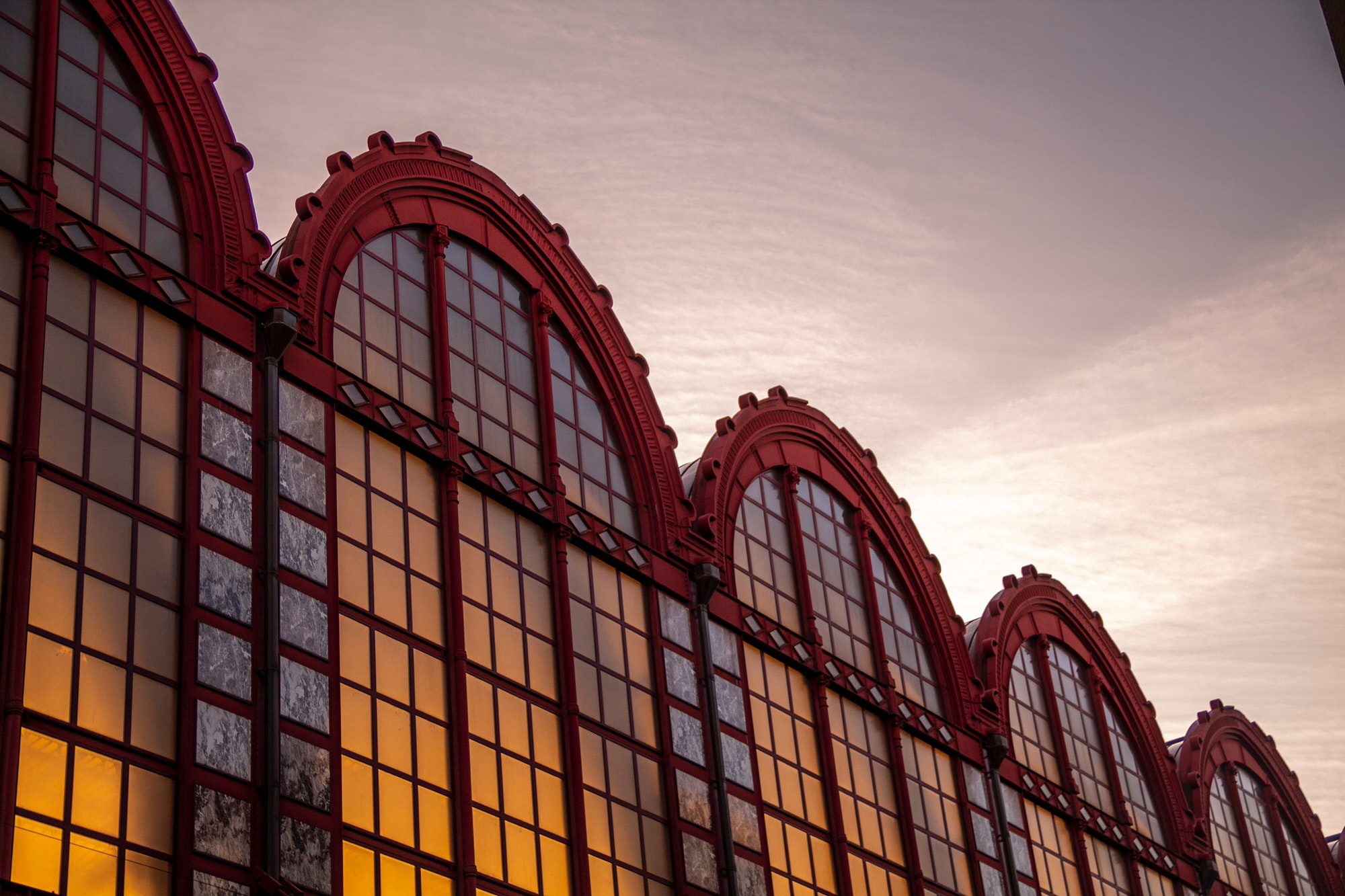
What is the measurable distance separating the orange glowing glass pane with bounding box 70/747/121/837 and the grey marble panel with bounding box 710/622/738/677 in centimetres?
1747

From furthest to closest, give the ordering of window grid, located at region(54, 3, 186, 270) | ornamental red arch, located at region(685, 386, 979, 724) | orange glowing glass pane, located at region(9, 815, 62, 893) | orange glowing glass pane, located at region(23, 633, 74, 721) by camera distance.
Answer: ornamental red arch, located at region(685, 386, 979, 724) < window grid, located at region(54, 3, 186, 270) < orange glowing glass pane, located at region(23, 633, 74, 721) < orange glowing glass pane, located at region(9, 815, 62, 893)

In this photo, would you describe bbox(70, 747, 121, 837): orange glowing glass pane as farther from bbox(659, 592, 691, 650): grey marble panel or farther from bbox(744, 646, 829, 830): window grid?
bbox(744, 646, 829, 830): window grid

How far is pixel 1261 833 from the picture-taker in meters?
65.2

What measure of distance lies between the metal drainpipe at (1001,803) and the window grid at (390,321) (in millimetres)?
21492

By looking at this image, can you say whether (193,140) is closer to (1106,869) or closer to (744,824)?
(744,824)

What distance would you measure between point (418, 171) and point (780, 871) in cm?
1709

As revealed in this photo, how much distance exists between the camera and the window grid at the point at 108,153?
30297 millimetres

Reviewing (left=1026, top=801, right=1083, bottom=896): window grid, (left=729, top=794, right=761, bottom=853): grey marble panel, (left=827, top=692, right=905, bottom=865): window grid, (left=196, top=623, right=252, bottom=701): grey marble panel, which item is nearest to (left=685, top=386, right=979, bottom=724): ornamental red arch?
(left=1026, top=801, right=1083, bottom=896): window grid

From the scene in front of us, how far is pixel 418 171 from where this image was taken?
125 feet

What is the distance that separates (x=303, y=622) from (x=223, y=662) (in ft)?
7.16

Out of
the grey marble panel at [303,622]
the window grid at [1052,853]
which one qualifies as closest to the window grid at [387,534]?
the grey marble panel at [303,622]

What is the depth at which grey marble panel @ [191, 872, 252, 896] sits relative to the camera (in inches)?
1015

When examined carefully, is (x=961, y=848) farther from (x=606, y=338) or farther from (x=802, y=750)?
(x=606, y=338)

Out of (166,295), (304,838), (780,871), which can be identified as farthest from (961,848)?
(166,295)
